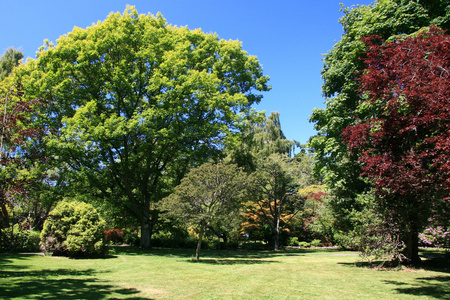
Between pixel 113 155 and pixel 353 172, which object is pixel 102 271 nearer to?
pixel 113 155

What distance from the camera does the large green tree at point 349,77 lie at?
41.0 feet

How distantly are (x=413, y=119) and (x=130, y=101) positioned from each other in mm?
15513

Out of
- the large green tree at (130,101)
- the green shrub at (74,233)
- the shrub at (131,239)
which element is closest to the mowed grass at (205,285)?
the green shrub at (74,233)

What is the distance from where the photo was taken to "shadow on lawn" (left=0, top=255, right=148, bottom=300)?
18.5ft

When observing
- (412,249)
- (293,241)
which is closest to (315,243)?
(293,241)

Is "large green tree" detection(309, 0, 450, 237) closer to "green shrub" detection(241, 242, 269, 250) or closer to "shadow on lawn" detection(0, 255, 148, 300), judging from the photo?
"shadow on lawn" detection(0, 255, 148, 300)

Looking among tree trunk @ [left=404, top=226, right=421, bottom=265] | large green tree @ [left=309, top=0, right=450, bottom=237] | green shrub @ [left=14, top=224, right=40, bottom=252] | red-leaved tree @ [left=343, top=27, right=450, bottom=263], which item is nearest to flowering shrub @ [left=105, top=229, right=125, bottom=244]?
green shrub @ [left=14, top=224, right=40, bottom=252]

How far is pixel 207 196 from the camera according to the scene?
13281 millimetres

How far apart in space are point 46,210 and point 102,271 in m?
17.4

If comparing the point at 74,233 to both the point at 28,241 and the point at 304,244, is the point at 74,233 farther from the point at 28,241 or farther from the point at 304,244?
the point at 304,244

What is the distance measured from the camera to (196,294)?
6.39m

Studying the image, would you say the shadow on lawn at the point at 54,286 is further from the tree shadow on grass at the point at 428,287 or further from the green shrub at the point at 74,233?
the tree shadow on grass at the point at 428,287

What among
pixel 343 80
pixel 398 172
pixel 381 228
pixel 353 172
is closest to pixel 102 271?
pixel 398 172

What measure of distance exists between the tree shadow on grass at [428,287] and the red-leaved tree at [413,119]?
7.24 feet
